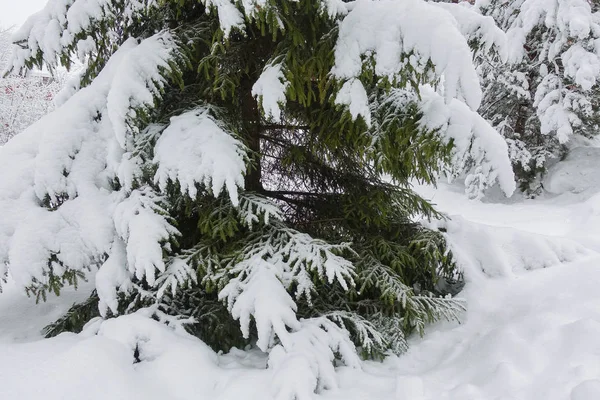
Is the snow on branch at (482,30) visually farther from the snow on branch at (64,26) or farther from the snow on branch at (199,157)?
the snow on branch at (64,26)

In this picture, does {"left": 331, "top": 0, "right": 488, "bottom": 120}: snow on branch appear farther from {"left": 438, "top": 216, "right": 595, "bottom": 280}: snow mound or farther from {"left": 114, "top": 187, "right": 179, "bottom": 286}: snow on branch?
{"left": 438, "top": 216, "right": 595, "bottom": 280}: snow mound

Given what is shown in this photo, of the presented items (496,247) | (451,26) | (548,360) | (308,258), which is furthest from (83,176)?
(496,247)

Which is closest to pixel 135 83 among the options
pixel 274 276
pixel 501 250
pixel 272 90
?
pixel 272 90

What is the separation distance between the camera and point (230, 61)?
269 cm

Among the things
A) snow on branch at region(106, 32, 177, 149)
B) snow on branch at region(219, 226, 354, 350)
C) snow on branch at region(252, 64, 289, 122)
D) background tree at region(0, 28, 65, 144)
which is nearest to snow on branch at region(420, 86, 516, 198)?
snow on branch at region(252, 64, 289, 122)

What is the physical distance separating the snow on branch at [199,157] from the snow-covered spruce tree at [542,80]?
8194 mm

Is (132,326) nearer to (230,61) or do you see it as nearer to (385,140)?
(230,61)

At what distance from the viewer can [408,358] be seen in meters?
2.82

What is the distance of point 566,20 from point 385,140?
27.8 feet

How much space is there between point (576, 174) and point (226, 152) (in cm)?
1012

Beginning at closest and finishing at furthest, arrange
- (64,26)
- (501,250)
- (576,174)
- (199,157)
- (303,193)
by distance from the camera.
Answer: (199,157) < (64,26) < (303,193) < (501,250) < (576,174)

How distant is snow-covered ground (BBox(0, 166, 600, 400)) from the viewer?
6.91 feet

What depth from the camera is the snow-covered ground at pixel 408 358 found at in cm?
211

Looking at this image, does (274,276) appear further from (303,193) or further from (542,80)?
(542,80)
